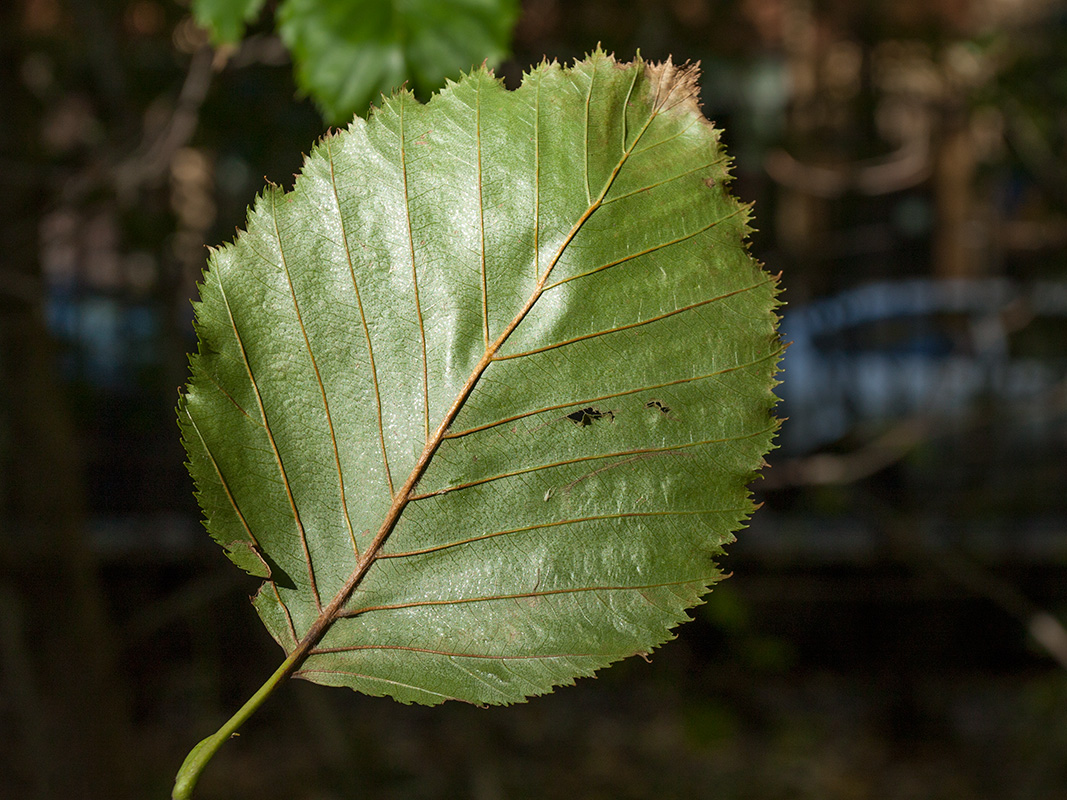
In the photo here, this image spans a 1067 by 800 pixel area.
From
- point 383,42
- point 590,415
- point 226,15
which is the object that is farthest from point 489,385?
point 226,15

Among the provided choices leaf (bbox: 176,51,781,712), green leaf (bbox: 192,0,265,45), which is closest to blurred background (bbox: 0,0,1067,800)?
green leaf (bbox: 192,0,265,45)

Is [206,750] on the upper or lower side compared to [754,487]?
lower

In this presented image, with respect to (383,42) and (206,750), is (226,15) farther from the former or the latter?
(206,750)

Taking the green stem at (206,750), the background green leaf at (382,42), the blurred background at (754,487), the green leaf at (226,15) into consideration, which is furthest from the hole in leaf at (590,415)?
the blurred background at (754,487)

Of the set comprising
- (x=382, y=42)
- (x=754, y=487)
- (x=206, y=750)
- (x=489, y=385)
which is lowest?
(x=206, y=750)

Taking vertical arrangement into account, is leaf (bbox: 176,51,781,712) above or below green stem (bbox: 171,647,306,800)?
above

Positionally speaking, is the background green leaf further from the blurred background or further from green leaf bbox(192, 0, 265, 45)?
the blurred background

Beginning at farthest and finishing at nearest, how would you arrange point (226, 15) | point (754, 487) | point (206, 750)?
1. point (754, 487)
2. point (226, 15)
3. point (206, 750)
